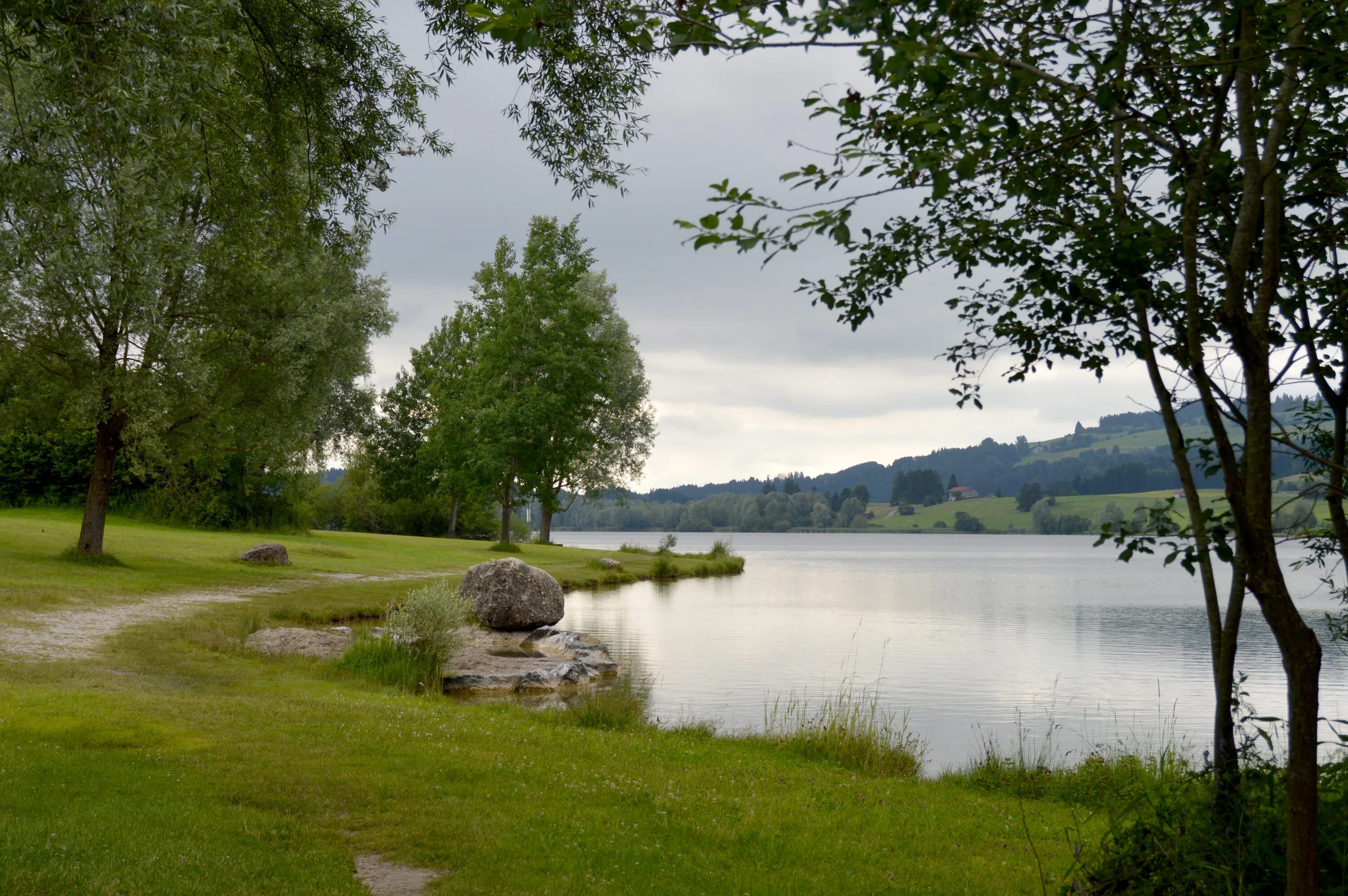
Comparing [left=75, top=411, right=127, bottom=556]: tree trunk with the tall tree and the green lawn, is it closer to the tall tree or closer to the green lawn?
the tall tree

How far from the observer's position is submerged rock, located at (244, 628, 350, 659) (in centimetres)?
1628

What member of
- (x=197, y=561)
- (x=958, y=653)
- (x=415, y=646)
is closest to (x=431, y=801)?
A: (x=415, y=646)

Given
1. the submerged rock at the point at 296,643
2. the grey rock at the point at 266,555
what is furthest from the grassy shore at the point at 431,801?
the grey rock at the point at 266,555

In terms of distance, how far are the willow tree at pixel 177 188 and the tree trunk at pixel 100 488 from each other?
46 millimetres

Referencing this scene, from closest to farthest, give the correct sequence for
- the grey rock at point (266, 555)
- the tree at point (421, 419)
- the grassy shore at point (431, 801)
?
1. the grassy shore at point (431, 801)
2. the grey rock at point (266, 555)
3. the tree at point (421, 419)

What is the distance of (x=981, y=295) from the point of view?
576 cm

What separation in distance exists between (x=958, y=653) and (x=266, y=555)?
2241 cm

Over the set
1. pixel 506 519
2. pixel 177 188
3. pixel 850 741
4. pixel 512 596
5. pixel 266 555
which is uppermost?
pixel 177 188

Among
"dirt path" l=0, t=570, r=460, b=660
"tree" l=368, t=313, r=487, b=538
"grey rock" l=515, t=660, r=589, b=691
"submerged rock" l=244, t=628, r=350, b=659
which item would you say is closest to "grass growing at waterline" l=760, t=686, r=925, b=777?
"grey rock" l=515, t=660, r=589, b=691

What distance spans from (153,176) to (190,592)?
58.3 ft

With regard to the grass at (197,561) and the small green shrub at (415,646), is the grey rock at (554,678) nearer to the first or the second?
the small green shrub at (415,646)

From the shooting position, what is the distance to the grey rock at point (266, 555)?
3117 centimetres

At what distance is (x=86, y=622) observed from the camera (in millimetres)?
17016

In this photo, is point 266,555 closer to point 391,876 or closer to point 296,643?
point 296,643
